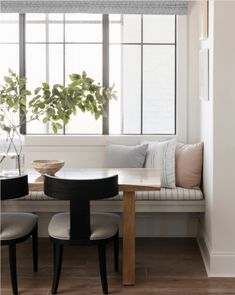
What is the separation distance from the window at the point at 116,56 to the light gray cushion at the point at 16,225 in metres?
1.53

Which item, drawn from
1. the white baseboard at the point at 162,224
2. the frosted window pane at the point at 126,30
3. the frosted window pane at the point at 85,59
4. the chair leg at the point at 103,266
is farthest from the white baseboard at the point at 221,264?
the frosted window pane at the point at 126,30

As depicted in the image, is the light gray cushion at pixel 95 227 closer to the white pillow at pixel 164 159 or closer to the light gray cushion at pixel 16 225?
the light gray cushion at pixel 16 225

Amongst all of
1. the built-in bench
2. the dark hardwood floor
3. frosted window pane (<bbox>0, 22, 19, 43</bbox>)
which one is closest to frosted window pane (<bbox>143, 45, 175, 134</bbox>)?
the built-in bench

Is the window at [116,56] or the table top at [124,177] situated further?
the window at [116,56]

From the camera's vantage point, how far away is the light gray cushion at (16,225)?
3.49m

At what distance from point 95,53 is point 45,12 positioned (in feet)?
1.92

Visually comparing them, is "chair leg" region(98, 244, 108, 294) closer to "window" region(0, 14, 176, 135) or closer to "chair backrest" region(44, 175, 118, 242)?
"chair backrest" region(44, 175, 118, 242)

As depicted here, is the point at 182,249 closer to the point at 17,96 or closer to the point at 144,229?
the point at 144,229

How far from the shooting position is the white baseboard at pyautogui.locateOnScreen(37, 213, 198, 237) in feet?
16.0

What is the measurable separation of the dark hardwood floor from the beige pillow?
22.5 inches

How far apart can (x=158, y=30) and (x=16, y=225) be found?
7.74ft

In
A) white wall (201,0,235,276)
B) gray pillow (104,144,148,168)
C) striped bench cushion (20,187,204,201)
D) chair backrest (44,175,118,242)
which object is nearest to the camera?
chair backrest (44,175,118,242)

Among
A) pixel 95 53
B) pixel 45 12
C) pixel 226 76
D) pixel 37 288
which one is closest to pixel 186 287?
pixel 37 288

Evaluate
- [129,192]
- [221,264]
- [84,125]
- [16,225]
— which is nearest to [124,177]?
[129,192]
